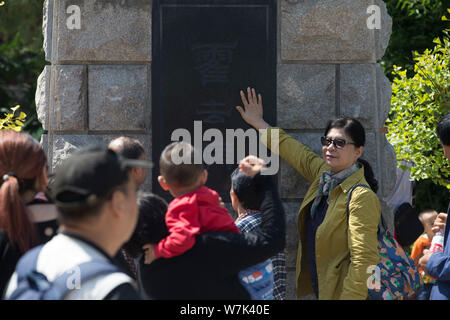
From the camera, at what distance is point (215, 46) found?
403 cm

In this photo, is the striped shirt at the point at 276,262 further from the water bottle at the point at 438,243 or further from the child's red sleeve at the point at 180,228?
the water bottle at the point at 438,243

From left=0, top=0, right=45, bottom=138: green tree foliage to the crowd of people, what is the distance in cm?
873

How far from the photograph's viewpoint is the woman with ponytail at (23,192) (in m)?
2.50

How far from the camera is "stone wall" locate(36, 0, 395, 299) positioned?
13.4 ft

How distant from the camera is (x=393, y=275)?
11.1ft

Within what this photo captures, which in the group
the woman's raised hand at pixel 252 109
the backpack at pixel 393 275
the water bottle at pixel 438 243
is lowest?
the backpack at pixel 393 275

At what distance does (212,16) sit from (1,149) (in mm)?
1883

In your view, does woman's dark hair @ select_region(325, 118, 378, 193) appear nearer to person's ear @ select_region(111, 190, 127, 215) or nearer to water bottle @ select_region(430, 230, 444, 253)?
water bottle @ select_region(430, 230, 444, 253)

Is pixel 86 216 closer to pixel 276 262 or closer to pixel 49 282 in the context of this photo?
pixel 49 282

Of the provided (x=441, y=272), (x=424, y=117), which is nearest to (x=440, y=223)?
(x=441, y=272)

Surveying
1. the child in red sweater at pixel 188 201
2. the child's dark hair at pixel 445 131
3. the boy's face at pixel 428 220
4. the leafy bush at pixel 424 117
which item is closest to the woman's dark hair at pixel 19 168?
the child in red sweater at pixel 188 201

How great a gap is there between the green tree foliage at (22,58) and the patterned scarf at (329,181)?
8695 mm

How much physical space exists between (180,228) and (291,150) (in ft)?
4.74

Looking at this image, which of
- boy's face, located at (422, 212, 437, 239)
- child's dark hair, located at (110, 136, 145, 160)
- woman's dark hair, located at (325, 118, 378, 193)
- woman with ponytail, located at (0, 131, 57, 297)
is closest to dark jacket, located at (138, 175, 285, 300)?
woman with ponytail, located at (0, 131, 57, 297)
